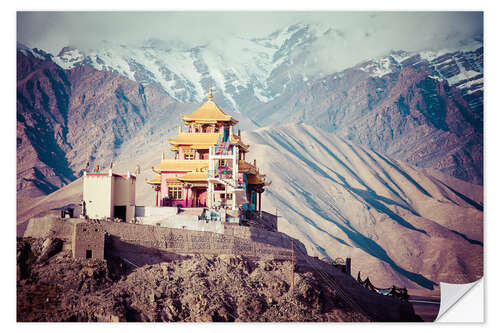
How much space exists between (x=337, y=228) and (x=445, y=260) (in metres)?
11.6

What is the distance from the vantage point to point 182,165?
45.3 metres

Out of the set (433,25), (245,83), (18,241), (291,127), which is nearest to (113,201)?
(18,241)

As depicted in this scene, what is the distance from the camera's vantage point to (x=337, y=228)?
87.8 metres

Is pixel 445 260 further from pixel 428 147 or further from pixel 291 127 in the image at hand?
pixel 428 147

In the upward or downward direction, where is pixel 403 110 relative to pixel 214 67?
downward

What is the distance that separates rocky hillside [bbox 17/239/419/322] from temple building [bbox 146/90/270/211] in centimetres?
542

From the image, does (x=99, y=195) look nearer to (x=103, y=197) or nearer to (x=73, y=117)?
(x=103, y=197)

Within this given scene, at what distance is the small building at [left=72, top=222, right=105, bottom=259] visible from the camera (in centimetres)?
3275

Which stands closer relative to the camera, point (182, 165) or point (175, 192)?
point (175, 192)

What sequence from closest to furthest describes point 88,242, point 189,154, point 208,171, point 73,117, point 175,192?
point 88,242, point 208,171, point 175,192, point 189,154, point 73,117

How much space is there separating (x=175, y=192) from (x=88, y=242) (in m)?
12.4

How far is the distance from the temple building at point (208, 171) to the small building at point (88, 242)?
9822mm

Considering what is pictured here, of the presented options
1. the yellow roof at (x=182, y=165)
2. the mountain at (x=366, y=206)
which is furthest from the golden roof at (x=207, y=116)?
the mountain at (x=366, y=206)

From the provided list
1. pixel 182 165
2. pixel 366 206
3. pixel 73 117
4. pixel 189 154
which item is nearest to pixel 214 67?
pixel 73 117
